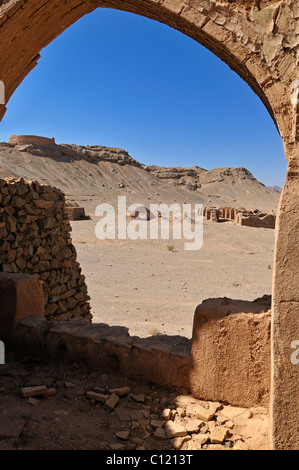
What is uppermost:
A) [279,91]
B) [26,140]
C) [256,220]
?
[26,140]

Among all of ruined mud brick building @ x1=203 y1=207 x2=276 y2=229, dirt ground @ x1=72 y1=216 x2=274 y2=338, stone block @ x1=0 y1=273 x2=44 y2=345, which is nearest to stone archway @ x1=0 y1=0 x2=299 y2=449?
stone block @ x1=0 y1=273 x2=44 y2=345

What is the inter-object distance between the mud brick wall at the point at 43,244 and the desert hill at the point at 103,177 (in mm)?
23734

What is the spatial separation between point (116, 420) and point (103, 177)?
164ft

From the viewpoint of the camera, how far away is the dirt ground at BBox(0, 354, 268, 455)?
2.28 m

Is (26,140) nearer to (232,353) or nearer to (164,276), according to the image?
(164,276)

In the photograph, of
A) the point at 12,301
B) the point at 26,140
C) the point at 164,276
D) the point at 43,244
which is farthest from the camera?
the point at 26,140

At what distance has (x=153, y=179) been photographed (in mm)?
57781

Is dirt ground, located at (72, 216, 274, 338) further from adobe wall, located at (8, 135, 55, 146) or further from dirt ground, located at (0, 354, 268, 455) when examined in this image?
adobe wall, located at (8, 135, 55, 146)

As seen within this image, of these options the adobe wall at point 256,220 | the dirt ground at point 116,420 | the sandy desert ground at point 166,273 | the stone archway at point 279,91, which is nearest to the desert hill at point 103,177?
the sandy desert ground at point 166,273

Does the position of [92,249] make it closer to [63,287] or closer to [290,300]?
[63,287]

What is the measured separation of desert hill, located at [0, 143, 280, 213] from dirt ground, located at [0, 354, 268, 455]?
26.9 meters

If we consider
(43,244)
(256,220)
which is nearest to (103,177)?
(256,220)

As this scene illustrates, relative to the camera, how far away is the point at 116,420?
8.23ft
